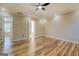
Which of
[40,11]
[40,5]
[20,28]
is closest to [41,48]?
[20,28]

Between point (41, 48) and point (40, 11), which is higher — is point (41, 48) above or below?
below

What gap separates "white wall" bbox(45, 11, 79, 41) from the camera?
246cm

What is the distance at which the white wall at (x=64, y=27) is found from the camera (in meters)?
2.46

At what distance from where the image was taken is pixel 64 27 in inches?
98.7

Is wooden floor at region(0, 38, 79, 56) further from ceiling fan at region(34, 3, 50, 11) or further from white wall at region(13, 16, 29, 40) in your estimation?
ceiling fan at region(34, 3, 50, 11)

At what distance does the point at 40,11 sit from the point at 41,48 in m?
0.72

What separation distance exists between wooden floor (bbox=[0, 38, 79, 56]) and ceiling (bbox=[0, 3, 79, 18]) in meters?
0.53

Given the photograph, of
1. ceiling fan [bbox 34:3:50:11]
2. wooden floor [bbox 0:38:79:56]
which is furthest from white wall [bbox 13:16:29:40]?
ceiling fan [bbox 34:3:50:11]

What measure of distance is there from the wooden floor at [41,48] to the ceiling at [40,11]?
1.73 ft

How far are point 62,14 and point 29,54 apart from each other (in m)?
1.02

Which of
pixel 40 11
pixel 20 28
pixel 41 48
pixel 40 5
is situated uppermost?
pixel 40 5

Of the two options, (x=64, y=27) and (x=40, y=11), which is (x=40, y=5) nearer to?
(x=40, y=11)

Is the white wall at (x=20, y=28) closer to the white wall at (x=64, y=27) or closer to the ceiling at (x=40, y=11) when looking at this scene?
the ceiling at (x=40, y=11)

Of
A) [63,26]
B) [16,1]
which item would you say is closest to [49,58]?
[63,26]
